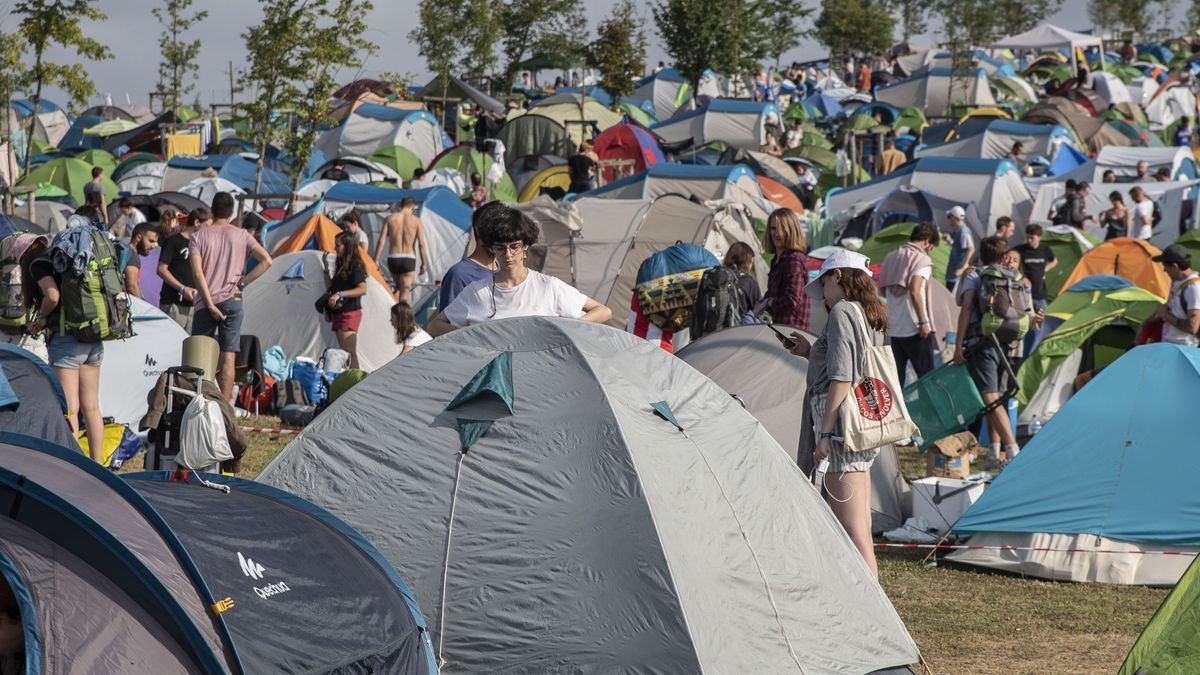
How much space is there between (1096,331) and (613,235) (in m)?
5.30

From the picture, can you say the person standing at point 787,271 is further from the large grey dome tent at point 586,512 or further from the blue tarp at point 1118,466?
the large grey dome tent at point 586,512

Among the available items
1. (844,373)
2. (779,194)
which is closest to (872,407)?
(844,373)

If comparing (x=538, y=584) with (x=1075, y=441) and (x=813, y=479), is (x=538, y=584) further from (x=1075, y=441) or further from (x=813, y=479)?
(x=1075, y=441)

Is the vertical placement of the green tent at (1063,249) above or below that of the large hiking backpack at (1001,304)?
below

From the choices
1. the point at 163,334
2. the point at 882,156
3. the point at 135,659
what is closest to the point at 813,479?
the point at 135,659

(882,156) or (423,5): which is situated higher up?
(423,5)

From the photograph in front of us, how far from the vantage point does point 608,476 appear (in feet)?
16.4

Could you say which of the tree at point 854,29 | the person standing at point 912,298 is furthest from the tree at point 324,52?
the tree at point 854,29

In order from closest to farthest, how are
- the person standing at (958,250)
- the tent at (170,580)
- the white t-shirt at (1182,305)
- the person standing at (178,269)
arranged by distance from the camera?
the tent at (170,580) → the white t-shirt at (1182,305) → the person standing at (178,269) → the person standing at (958,250)

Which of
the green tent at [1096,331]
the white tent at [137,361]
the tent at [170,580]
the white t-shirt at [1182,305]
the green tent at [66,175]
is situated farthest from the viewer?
the green tent at [66,175]

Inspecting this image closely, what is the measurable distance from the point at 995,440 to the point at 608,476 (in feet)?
18.3

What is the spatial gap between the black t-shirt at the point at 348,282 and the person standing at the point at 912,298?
14.3ft

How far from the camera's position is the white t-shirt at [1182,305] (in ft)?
30.9

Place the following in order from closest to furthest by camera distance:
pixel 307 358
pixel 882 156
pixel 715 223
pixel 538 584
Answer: pixel 538 584 → pixel 307 358 → pixel 715 223 → pixel 882 156
